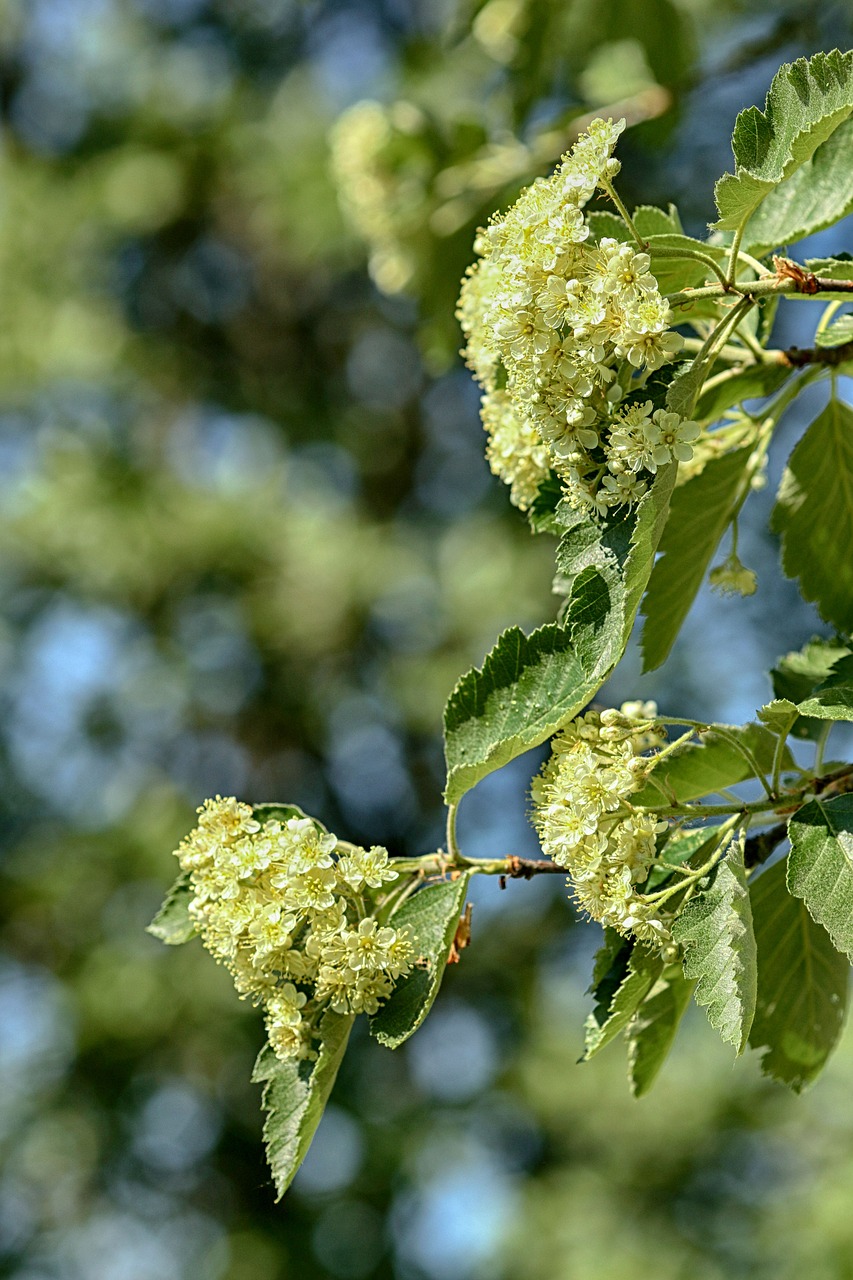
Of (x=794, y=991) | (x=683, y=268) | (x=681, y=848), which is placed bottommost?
(x=794, y=991)

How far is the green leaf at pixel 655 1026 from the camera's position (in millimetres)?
1035

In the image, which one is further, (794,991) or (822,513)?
(822,513)

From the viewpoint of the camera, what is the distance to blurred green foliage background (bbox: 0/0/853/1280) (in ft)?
20.8

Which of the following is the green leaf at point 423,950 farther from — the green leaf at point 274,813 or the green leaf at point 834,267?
the green leaf at point 834,267

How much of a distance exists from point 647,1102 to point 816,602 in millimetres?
5841

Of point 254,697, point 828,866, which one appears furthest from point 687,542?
point 254,697

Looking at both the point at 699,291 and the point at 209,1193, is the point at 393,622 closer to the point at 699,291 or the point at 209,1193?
the point at 209,1193

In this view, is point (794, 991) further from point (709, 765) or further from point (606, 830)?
point (606, 830)

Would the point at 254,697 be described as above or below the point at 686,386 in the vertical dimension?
above

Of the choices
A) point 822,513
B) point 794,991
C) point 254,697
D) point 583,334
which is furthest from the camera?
point 254,697

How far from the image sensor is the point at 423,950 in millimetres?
971

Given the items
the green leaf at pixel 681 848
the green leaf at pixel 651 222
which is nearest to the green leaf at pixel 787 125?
the green leaf at pixel 651 222

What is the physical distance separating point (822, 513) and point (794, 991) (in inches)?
17.3

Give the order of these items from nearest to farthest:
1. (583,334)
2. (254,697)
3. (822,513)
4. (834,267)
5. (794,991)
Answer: (583,334) → (834,267) → (794,991) → (822,513) → (254,697)
